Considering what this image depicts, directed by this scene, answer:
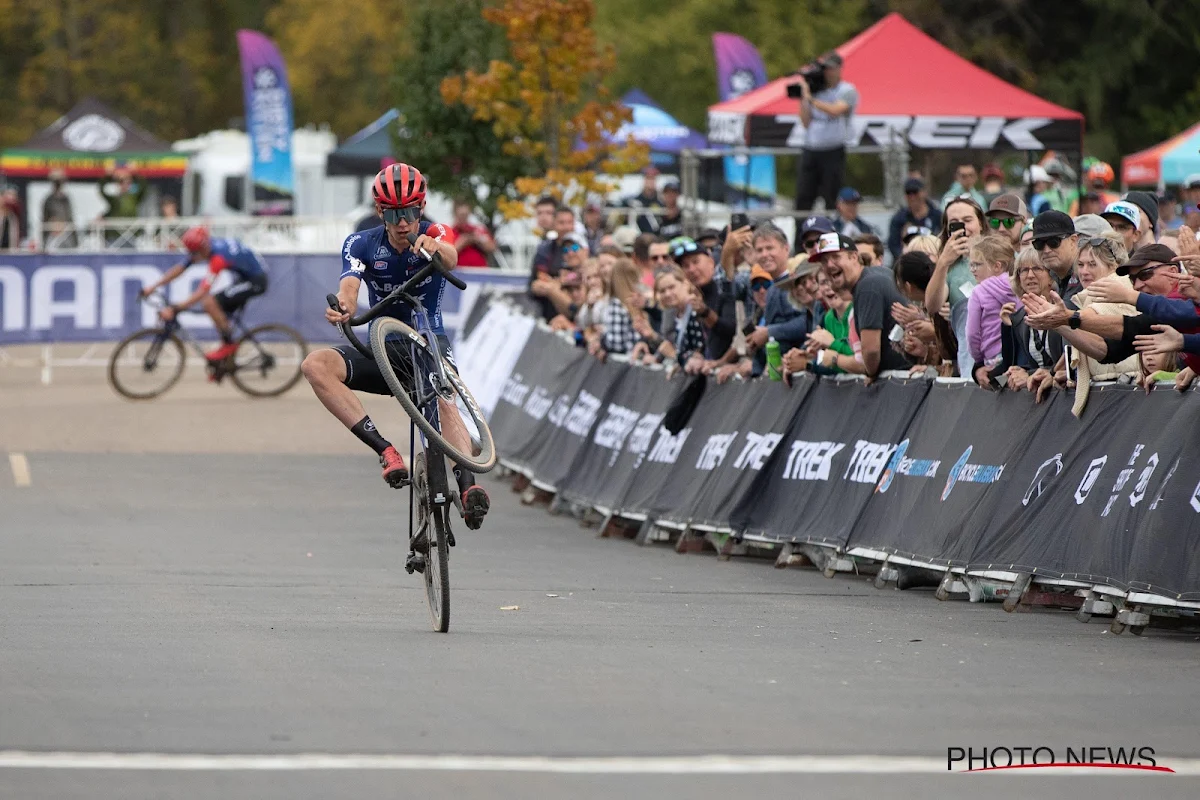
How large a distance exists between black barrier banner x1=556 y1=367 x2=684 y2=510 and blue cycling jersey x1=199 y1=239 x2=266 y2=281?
32.5ft

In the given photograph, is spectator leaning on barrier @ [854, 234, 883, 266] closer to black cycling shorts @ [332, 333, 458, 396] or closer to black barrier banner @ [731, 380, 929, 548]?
black barrier banner @ [731, 380, 929, 548]

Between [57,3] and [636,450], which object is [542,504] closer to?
[636,450]

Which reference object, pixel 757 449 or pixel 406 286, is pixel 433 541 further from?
pixel 757 449

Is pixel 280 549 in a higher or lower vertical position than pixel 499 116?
lower

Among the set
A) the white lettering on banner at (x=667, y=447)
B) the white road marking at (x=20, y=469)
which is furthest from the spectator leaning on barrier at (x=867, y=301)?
the white road marking at (x=20, y=469)

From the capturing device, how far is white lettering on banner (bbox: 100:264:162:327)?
31.5 meters

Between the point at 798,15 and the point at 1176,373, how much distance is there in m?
45.0

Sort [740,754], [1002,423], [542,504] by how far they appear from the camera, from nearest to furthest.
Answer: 1. [740,754]
2. [1002,423]
3. [542,504]

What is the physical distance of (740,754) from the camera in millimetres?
6992

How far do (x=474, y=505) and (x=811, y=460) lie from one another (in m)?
4.02

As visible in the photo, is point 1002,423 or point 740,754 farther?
point 1002,423

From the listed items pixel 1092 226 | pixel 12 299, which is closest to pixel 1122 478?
pixel 1092 226

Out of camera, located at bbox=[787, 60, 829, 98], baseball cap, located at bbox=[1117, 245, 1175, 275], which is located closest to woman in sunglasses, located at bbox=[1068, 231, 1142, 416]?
baseball cap, located at bbox=[1117, 245, 1175, 275]

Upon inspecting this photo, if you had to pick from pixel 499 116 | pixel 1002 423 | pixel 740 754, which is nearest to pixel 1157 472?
pixel 1002 423
